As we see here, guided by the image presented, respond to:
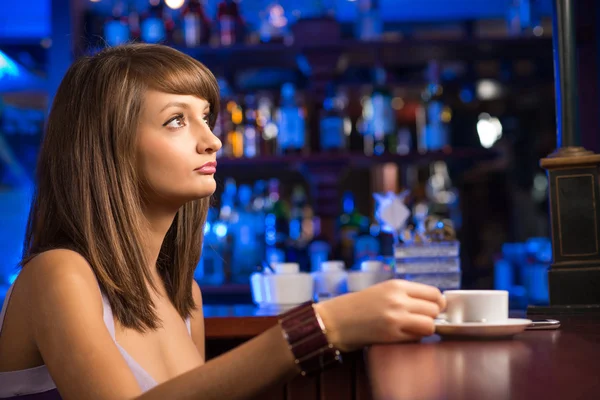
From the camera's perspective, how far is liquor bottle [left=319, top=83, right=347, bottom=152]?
11.6 feet

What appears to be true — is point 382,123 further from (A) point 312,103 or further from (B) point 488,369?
(B) point 488,369

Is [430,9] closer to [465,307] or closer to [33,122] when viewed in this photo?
[33,122]

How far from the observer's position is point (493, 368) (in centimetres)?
80

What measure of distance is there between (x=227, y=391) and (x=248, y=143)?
2.77 m

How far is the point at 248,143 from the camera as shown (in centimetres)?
360

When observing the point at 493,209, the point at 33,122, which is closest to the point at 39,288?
the point at 33,122

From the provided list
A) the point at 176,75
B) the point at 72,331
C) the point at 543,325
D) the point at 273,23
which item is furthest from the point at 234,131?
the point at 72,331

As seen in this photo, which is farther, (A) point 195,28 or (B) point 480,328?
(A) point 195,28

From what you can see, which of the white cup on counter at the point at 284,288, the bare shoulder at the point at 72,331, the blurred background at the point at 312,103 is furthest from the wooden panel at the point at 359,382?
the blurred background at the point at 312,103

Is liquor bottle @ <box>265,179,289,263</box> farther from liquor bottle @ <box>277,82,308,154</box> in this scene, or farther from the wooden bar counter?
the wooden bar counter

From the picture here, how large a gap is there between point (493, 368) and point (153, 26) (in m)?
3.04

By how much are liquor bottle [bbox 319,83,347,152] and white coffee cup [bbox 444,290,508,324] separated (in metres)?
2.51

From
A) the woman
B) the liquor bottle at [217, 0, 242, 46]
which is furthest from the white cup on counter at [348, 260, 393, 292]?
the liquor bottle at [217, 0, 242, 46]

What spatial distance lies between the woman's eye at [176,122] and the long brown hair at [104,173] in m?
0.05
